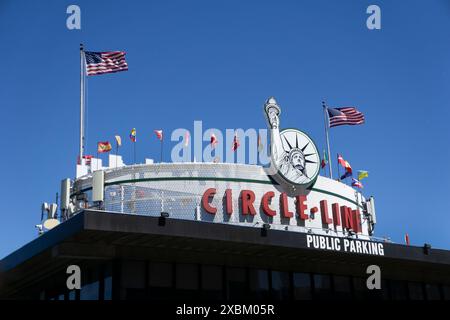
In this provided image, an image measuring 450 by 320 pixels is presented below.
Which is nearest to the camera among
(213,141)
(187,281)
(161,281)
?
(161,281)

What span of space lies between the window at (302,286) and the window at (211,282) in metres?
3.49

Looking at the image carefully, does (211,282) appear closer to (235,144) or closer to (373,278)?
(373,278)

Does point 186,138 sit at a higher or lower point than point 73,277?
higher

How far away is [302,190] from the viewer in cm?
3562

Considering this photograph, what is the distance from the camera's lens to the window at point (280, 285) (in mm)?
27438

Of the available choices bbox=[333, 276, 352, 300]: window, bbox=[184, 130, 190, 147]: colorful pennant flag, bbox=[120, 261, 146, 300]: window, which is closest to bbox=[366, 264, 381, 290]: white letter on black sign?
bbox=[333, 276, 352, 300]: window

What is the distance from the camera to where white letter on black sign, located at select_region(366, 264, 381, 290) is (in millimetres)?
29703

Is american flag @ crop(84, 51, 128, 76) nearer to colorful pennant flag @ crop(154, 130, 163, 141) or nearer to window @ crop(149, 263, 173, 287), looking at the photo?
colorful pennant flag @ crop(154, 130, 163, 141)

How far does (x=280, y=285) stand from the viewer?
27.7 metres

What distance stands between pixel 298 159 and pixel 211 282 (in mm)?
11883

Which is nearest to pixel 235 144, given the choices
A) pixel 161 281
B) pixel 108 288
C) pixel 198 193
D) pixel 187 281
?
pixel 198 193

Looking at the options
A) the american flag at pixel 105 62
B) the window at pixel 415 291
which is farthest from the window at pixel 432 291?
the american flag at pixel 105 62

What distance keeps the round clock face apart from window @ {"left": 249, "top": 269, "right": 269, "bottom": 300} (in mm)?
8573

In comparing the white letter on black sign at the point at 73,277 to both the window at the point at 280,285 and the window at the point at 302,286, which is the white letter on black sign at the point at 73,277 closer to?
the window at the point at 280,285
